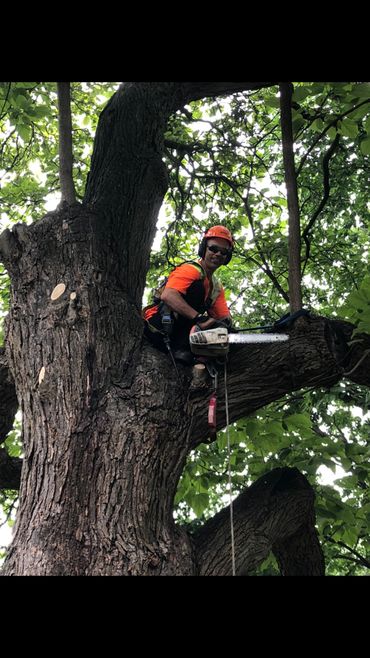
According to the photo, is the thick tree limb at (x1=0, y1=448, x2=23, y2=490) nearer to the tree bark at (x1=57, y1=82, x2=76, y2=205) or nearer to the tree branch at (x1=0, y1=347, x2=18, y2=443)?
the tree branch at (x1=0, y1=347, x2=18, y2=443)

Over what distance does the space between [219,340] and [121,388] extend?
2.26 ft

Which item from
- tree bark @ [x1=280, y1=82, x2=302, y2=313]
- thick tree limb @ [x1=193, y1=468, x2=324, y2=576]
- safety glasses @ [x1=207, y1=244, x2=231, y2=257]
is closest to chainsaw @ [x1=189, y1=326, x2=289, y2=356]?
tree bark @ [x1=280, y1=82, x2=302, y2=313]

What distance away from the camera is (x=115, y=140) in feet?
14.4

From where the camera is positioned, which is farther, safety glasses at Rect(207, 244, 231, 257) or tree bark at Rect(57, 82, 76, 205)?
safety glasses at Rect(207, 244, 231, 257)

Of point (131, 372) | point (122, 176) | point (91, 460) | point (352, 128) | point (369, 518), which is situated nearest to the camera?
point (91, 460)

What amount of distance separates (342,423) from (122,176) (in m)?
4.94

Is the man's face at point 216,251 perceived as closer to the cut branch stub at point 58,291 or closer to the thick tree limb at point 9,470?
the cut branch stub at point 58,291

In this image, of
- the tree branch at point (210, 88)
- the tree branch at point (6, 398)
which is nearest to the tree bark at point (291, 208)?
the tree branch at point (210, 88)

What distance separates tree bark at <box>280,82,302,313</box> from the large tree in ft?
0.52

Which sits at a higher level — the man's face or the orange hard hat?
the orange hard hat

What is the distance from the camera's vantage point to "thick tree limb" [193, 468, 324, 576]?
132 inches

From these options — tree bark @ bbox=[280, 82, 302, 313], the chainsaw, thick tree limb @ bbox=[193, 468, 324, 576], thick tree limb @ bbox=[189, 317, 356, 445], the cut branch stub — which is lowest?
thick tree limb @ bbox=[193, 468, 324, 576]

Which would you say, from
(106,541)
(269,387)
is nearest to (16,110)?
(269,387)
